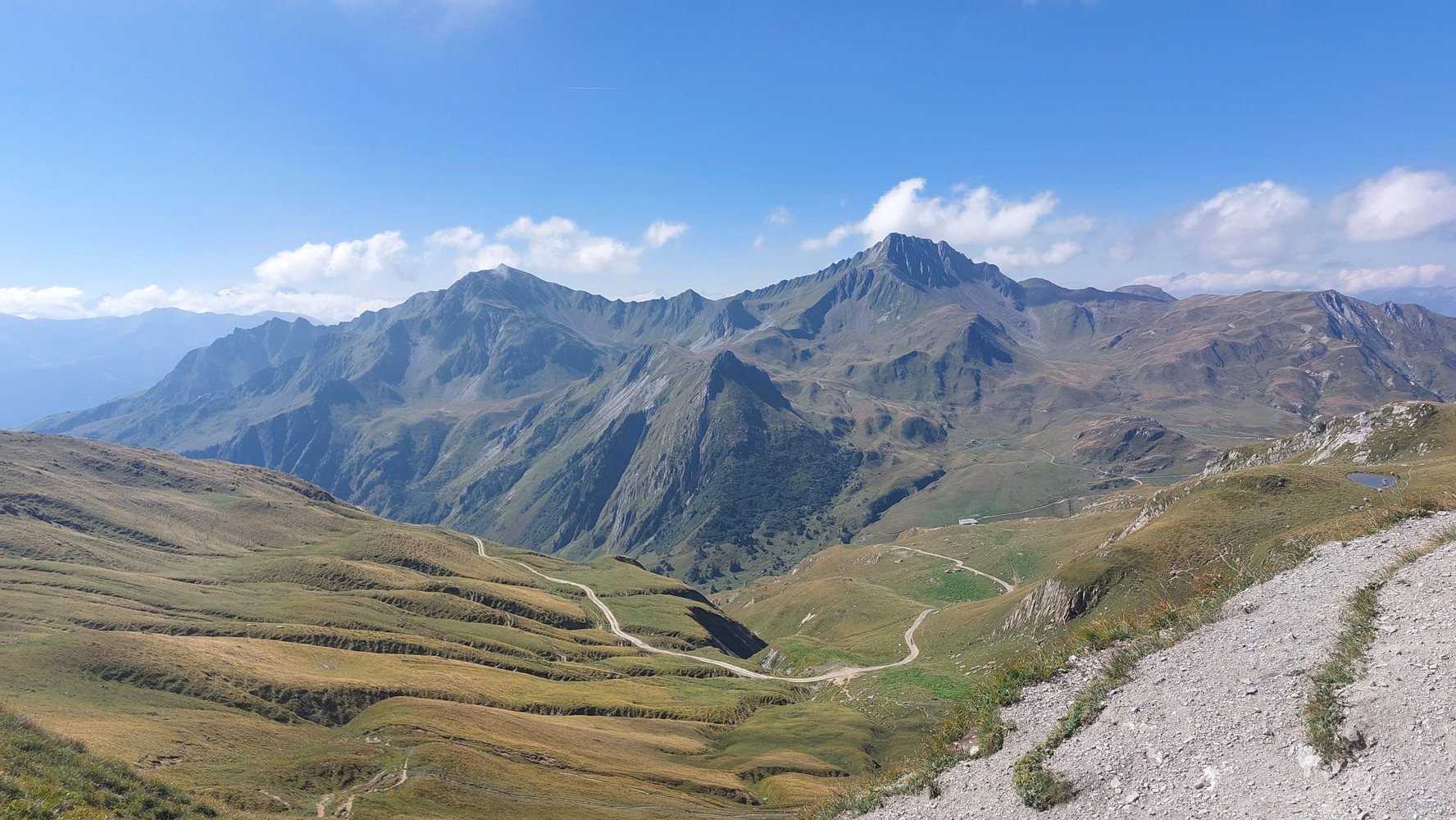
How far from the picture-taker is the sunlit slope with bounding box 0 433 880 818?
55344 mm

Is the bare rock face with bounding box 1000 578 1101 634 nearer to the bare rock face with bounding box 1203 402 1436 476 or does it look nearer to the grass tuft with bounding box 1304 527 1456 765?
the bare rock face with bounding box 1203 402 1436 476

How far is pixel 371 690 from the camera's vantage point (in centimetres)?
8469

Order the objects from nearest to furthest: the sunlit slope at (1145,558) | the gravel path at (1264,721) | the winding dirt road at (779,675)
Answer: the gravel path at (1264,721) < the sunlit slope at (1145,558) < the winding dirt road at (779,675)

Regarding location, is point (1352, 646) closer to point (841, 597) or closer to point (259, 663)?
point (259, 663)

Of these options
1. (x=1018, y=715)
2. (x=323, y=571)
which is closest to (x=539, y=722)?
(x=1018, y=715)

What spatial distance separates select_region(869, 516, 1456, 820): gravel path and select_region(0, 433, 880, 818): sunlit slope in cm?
4774

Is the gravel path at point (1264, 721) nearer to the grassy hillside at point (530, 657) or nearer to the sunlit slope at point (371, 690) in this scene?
the grassy hillside at point (530, 657)

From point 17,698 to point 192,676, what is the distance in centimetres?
1600

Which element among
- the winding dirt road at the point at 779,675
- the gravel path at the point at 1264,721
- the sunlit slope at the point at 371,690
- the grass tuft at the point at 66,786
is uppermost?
the gravel path at the point at 1264,721

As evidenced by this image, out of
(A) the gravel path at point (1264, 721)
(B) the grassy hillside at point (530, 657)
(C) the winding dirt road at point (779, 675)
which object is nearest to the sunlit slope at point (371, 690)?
(B) the grassy hillside at point (530, 657)

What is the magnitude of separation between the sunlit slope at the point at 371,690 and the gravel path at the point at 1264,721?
47.7 meters

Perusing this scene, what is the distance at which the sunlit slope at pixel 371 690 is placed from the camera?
5534 cm

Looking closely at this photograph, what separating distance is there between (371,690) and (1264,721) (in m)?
97.3

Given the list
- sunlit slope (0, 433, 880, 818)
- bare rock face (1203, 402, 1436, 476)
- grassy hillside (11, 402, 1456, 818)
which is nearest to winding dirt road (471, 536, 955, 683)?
grassy hillside (11, 402, 1456, 818)
